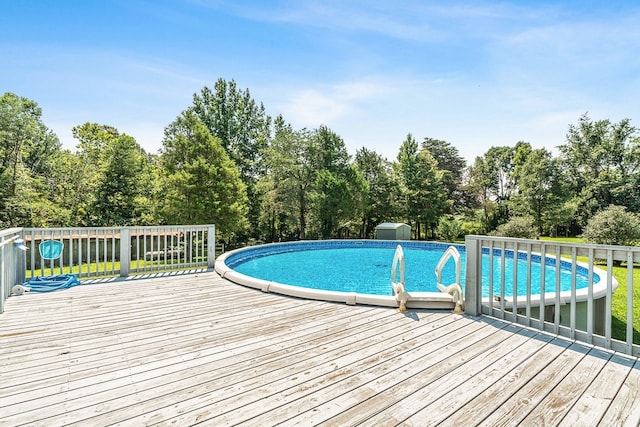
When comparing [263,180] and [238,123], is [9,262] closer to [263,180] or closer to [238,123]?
[263,180]

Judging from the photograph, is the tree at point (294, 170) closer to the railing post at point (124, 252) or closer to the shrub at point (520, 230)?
the shrub at point (520, 230)

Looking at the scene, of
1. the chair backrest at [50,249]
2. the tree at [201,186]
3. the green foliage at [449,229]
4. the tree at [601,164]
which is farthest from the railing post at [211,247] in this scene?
the tree at [601,164]

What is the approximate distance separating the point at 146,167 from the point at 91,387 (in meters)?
20.1

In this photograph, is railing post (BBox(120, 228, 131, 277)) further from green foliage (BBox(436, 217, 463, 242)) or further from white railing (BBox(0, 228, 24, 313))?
green foliage (BBox(436, 217, 463, 242))

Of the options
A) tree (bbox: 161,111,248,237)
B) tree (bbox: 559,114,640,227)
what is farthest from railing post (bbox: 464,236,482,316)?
tree (bbox: 559,114,640,227)

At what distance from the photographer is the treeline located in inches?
599

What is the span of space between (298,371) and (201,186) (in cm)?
1367

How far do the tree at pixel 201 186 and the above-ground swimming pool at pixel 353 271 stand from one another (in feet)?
12.1

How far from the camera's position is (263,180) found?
18562 millimetres

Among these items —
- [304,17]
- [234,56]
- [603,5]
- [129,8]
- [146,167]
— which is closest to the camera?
[603,5]

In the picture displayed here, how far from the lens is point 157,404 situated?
5.94 feet

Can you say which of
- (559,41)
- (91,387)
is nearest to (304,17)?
(559,41)

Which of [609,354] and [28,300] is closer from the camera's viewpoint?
[609,354]

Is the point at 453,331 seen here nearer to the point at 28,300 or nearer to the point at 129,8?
the point at 28,300
